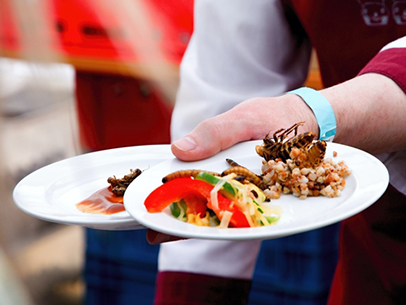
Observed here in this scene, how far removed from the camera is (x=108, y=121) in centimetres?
182

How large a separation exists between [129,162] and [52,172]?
0.12 metres

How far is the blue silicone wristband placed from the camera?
29.5 inches

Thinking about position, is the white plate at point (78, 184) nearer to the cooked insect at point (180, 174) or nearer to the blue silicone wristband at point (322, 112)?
the cooked insect at point (180, 174)

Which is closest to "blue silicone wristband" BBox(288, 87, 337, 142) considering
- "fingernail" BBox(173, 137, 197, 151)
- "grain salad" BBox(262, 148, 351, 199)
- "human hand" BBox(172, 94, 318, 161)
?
"human hand" BBox(172, 94, 318, 161)

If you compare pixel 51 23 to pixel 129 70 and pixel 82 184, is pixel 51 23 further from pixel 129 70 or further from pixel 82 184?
pixel 129 70

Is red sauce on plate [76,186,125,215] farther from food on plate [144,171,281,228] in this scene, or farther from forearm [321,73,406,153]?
forearm [321,73,406,153]

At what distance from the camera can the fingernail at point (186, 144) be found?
642 mm

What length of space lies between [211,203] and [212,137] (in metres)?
0.15

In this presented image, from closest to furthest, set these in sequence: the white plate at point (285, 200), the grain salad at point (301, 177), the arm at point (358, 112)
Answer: the white plate at point (285, 200), the grain salad at point (301, 177), the arm at point (358, 112)

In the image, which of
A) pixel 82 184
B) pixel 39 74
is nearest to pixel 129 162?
pixel 82 184

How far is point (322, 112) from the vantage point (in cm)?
75

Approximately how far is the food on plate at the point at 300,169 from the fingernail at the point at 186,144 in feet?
0.33

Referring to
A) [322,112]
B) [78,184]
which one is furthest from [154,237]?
[322,112]

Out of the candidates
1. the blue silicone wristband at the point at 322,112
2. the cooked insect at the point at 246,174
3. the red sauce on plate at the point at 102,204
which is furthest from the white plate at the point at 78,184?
the blue silicone wristband at the point at 322,112
